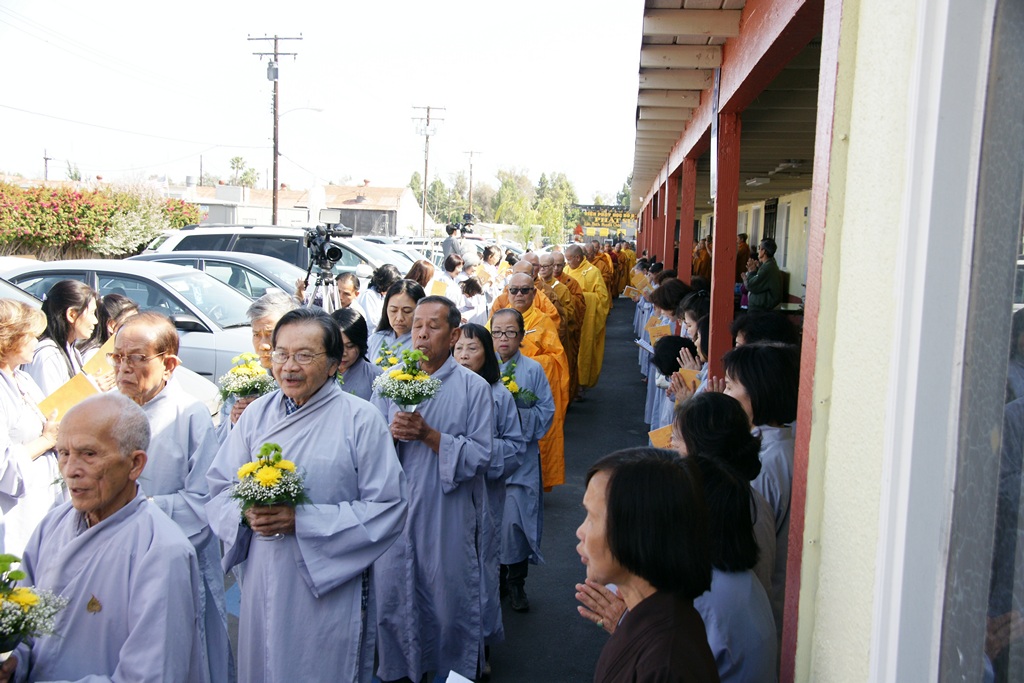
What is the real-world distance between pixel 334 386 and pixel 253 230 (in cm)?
1147

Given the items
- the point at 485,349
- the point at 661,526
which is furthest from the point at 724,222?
the point at 661,526

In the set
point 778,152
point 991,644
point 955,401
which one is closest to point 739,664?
point 991,644

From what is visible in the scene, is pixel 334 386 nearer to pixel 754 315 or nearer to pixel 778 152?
pixel 754 315

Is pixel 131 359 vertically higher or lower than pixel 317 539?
higher

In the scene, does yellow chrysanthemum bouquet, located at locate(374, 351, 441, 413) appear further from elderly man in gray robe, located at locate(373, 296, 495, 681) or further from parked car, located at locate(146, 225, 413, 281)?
parked car, located at locate(146, 225, 413, 281)

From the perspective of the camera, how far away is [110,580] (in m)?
2.54

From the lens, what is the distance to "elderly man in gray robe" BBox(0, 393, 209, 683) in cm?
251

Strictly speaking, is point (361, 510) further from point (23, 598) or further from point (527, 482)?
point (527, 482)

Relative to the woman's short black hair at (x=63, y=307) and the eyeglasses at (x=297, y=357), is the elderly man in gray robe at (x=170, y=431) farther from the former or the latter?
the woman's short black hair at (x=63, y=307)

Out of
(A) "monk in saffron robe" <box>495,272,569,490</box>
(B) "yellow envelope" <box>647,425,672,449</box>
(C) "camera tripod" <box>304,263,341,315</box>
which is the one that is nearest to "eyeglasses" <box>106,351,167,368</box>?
(B) "yellow envelope" <box>647,425,672,449</box>

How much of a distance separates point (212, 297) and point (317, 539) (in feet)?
21.5

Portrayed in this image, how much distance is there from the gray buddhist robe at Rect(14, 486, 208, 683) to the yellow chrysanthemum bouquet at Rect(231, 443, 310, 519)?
14.0 inches

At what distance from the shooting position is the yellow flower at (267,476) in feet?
9.62

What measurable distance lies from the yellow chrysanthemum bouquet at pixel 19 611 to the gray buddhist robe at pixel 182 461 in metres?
1.03
